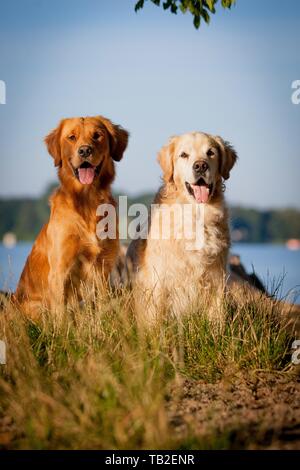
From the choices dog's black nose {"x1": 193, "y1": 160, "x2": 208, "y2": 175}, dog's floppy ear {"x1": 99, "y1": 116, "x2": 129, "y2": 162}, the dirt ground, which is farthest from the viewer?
dog's floppy ear {"x1": 99, "y1": 116, "x2": 129, "y2": 162}

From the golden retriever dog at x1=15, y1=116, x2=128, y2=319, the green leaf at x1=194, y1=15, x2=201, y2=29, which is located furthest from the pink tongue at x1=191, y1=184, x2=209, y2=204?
the green leaf at x1=194, y1=15, x2=201, y2=29

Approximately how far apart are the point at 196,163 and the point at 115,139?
0.89 meters

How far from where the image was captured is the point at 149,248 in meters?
5.19

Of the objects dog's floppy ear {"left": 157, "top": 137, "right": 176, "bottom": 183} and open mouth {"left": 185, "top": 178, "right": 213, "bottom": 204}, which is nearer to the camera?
open mouth {"left": 185, "top": 178, "right": 213, "bottom": 204}

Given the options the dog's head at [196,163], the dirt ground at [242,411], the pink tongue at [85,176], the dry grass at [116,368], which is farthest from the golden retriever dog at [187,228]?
the dirt ground at [242,411]

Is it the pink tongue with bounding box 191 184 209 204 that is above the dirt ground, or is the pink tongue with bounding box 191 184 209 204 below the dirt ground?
above

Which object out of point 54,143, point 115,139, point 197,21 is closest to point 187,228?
point 115,139

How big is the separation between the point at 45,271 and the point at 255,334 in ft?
6.39

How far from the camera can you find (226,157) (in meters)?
5.44

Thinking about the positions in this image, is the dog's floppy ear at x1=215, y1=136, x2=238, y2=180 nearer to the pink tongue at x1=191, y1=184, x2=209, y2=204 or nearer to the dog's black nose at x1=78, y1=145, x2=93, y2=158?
the pink tongue at x1=191, y1=184, x2=209, y2=204

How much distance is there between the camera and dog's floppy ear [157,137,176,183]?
17.6 ft

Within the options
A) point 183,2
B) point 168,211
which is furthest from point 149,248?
point 183,2

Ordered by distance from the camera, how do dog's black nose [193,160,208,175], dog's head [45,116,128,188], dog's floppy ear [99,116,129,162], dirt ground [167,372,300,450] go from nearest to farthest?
dirt ground [167,372,300,450] → dog's black nose [193,160,208,175] → dog's head [45,116,128,188] → dog's floppy ear [99,116,129,162]
